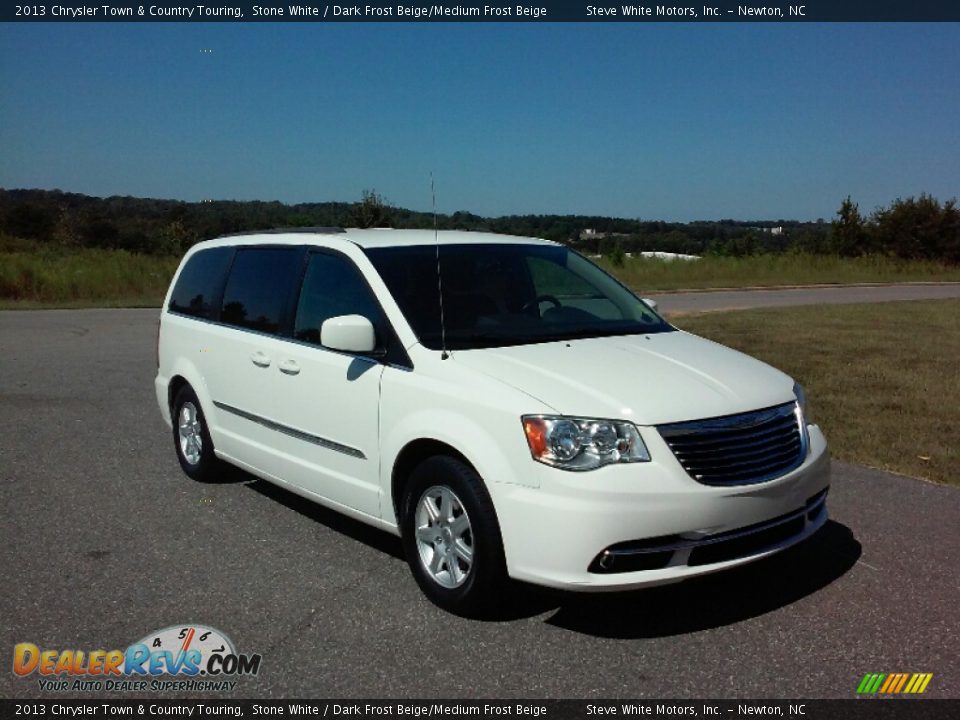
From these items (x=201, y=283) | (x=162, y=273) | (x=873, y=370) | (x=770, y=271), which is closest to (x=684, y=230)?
(x=770, y=271)

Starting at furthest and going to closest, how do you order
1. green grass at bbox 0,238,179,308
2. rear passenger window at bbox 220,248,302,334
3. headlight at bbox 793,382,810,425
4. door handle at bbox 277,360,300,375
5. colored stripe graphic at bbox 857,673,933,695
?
green grass at bbox 0,238,179,308 → rear passenger window at bbox 220,248,302,334 → door handle at bbox 277,360,300,375 → headlight at bbox 793,382,810,425 → colored stripe graphic at bbox 857,673,933,695

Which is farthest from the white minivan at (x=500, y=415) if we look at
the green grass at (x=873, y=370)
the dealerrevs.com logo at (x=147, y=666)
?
the green grass at (x=873, y=370)

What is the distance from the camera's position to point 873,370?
1188 centimetres

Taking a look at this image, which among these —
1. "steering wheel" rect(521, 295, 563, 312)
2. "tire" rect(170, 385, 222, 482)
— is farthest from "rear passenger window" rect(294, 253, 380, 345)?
"tire" rect(170, 385, 222, 482)

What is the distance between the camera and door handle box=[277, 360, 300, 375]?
17.5 ft

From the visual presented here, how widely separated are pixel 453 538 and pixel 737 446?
4.34 ft

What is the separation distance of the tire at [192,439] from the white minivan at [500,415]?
0.23 metres

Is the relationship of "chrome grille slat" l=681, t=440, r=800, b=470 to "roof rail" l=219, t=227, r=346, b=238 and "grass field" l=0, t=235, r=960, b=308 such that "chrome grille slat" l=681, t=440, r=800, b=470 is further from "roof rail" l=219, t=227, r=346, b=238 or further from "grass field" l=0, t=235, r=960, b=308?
"grass field" l=0, t=235, r=960, b=308

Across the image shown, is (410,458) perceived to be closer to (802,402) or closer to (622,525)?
(622,525)

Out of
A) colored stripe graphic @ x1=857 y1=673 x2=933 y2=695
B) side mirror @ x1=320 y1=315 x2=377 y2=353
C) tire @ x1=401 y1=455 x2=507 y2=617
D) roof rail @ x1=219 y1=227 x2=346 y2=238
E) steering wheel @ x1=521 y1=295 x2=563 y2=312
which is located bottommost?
colored stripe graphic @ x1=857 y1=673 x2=933 y2=695

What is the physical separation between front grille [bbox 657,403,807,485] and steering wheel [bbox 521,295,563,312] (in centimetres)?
150

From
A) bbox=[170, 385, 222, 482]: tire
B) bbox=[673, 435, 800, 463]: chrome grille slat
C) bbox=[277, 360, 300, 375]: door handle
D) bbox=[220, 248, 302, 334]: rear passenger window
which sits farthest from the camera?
bbox=[170, 385, 222, 482]: tire

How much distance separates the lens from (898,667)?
3717 millimetres

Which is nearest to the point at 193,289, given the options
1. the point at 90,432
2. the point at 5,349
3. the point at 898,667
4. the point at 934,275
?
the point at 90,432
